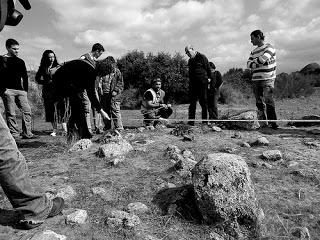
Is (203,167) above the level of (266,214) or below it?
above

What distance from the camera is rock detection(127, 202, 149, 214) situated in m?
3.32

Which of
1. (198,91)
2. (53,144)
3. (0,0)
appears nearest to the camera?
(0,0)

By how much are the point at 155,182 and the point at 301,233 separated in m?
1.57

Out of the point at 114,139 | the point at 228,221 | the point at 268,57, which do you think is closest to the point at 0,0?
the point at 228,221

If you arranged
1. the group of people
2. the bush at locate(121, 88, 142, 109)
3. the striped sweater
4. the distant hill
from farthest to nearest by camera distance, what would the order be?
the distant hill
the bush at locate(121, 88, 142, 109)
the striped sweater
the group of people

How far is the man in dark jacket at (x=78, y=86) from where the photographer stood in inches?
206

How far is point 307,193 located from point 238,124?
10.8 feet

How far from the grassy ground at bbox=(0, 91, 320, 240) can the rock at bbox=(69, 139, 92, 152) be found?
0.31 ft

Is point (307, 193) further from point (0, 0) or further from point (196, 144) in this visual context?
point (0, 0)

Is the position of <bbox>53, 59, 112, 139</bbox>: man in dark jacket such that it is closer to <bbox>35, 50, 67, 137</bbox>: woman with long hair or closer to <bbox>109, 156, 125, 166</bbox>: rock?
<bbox>109, 156, 125, 166</bbox>: rock

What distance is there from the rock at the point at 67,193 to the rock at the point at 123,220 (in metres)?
0.61

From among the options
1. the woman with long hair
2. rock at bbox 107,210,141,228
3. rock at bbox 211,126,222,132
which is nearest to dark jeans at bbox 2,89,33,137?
the woman with long hair

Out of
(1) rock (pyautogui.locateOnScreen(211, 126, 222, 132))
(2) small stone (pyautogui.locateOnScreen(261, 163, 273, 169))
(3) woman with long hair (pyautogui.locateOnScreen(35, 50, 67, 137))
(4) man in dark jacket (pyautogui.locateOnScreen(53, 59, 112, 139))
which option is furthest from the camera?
(3) woman with long hair (pyautogui.locateOnScreen(35, 50, 67, 137))

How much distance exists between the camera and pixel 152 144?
5555mm
